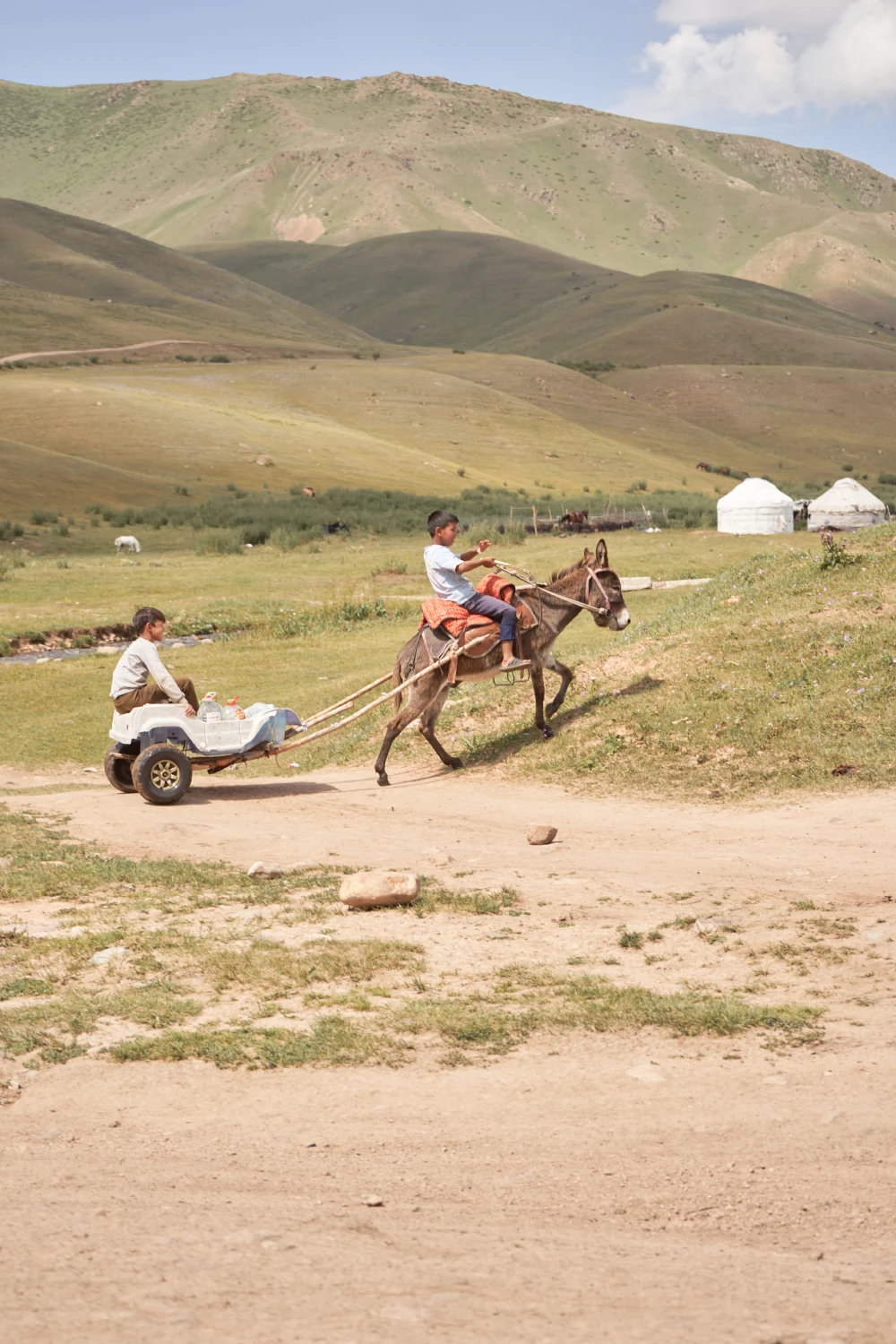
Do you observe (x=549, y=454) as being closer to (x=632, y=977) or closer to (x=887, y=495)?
(x=887, y=495)

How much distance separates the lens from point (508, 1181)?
568 centimetres

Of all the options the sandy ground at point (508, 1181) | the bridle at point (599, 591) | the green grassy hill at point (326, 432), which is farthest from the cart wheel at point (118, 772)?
the green grassy hill at point (326, 432)

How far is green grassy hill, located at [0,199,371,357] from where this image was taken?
13250 cm

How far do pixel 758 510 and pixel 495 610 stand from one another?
43.2 metres

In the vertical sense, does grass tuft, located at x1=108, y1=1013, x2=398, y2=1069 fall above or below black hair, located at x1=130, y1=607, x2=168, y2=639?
below

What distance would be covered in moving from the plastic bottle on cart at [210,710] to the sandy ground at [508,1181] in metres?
5.65

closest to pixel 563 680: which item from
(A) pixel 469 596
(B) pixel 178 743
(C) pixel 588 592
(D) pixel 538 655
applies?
(D) pixel 538 655

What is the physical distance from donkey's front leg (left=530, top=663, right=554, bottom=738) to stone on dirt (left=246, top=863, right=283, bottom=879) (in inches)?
213

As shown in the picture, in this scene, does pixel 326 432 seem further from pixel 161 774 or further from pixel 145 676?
pixel 161 774

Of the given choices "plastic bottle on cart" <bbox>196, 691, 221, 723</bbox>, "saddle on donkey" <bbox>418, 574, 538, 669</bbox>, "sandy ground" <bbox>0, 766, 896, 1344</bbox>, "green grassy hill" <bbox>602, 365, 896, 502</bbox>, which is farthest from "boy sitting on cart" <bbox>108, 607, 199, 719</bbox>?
"green grassy hill" <bbox>602, 365, 896, 502</bbox>

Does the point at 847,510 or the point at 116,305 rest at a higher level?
the point at 116,305

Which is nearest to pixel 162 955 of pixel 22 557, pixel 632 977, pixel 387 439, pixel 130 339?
pixel 632 977

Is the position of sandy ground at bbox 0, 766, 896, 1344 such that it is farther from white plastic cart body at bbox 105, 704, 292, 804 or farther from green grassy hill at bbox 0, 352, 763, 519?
green grassy hill at bbox 0, 352, 763, 519

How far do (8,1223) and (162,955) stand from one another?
11.9ft
